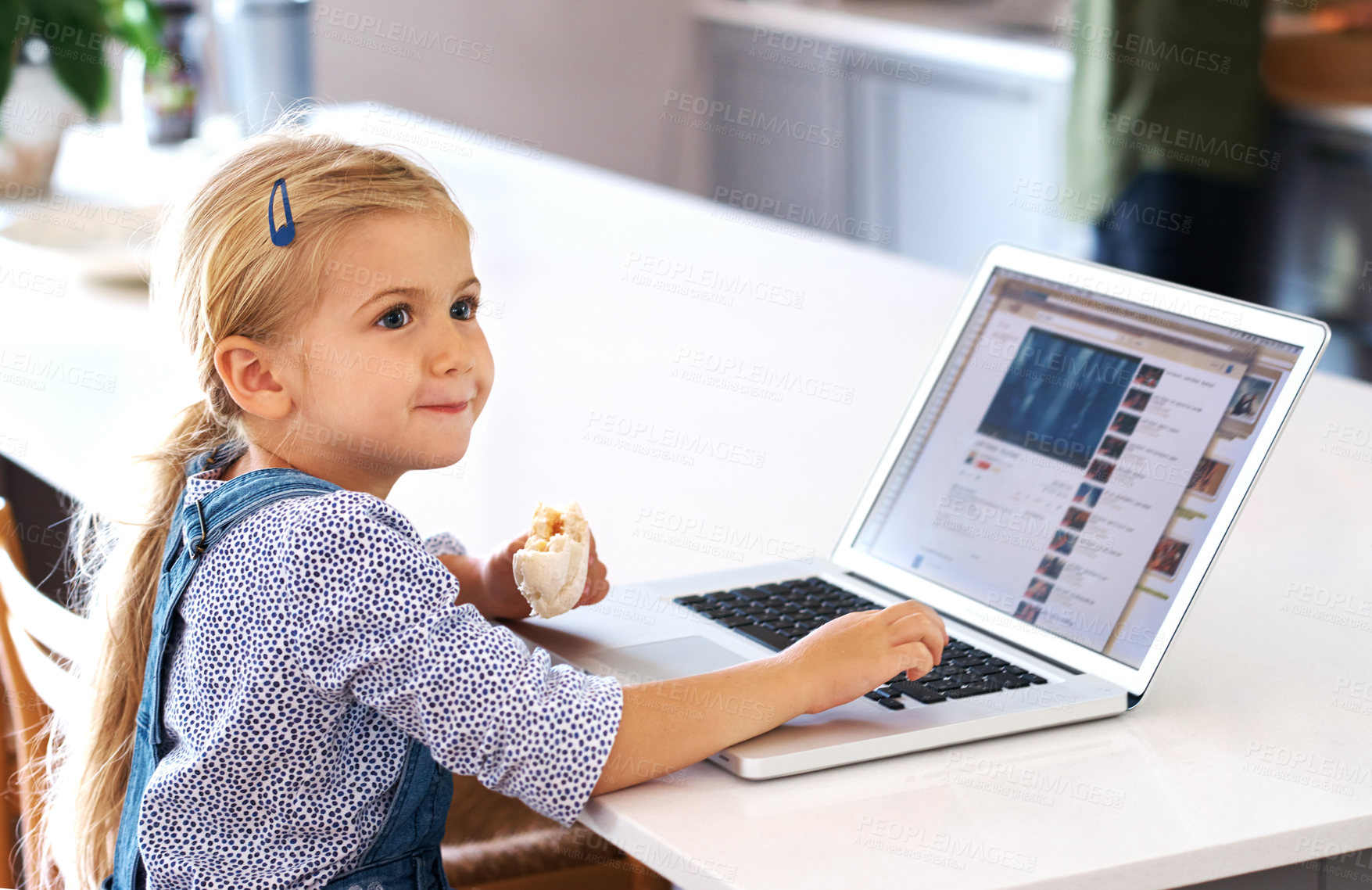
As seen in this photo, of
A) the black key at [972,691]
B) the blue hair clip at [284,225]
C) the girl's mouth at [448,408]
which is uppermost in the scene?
the blue hair clip at [284,225]

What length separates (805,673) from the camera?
0.82m

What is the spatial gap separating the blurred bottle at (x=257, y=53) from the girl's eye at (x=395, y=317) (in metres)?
1.99

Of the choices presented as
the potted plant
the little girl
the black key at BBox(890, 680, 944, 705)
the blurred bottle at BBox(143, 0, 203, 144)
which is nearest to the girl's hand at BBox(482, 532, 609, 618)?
the little girl

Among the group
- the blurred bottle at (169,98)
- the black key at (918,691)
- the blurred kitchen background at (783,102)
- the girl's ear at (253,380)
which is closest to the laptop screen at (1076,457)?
the black key at (918,691)

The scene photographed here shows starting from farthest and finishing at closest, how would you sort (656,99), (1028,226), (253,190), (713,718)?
(656,99) → (1028,226) → (253,190) → (713,718)

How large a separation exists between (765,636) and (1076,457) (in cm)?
25

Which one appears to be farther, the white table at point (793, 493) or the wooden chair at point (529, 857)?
the wooden chair at point (529, 857)

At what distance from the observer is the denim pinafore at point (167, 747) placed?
34.2 inches

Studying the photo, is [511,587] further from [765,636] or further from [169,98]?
[169,98]

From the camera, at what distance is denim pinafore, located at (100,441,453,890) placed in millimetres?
868

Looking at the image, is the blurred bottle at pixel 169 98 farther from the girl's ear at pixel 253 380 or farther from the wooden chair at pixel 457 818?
the girl's ear at pixel 253 380

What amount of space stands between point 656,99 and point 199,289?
3971 mm

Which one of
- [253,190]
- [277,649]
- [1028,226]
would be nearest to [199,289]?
[253,190]

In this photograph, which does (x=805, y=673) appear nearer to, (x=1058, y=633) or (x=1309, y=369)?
(x=1058, y=633)
